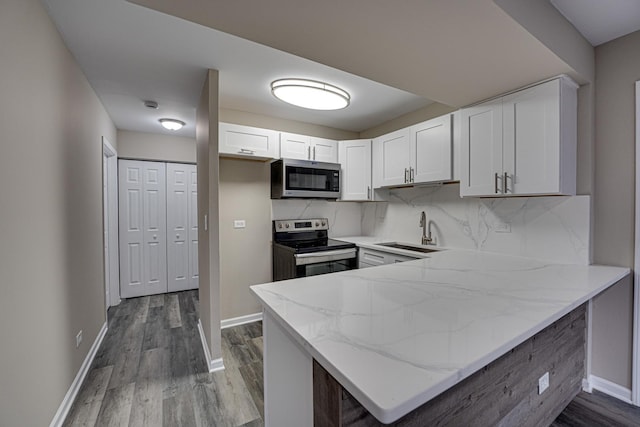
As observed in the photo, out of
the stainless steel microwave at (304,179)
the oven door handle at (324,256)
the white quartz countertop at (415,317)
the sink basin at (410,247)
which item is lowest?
the oven door handle at (324,256)

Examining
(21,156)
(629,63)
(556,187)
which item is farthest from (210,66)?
(629,63)

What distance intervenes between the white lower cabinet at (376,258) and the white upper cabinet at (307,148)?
1184 mm

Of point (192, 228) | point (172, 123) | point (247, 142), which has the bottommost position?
point (192, 228)

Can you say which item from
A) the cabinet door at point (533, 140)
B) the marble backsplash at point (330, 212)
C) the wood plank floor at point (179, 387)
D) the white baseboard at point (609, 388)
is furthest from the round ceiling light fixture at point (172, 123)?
the white baseboard at point (609, 388)

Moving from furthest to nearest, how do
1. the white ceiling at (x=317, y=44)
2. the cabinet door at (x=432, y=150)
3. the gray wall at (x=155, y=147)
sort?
the gray wall at (x=155, y=147) → the cabinet door at (x=432, y=150) → the white ceiling at (x=317, y=44)

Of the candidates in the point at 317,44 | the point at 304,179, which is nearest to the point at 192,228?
the point at 304,179

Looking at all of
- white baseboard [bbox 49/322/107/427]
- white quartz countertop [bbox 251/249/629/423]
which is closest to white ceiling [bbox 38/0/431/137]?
white quartz countertop [bbox 251/249/629/423]

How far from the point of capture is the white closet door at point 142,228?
399 cm

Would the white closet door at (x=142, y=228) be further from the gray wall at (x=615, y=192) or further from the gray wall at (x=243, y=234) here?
the gray wall at (x=615, y=192)

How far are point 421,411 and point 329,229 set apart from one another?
114 inches

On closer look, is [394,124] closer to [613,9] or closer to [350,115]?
[350,115]

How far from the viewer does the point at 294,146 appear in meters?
3.12

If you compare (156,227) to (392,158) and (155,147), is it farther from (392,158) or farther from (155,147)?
(392,158)

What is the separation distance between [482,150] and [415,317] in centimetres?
166
